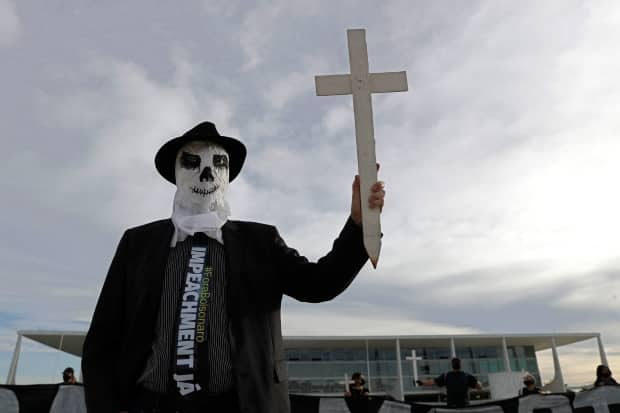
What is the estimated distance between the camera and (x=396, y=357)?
1352 inches

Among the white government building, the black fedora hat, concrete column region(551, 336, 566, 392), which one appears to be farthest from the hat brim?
concrete column region(551, 336, 566, 392)

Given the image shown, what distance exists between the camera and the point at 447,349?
118 ft

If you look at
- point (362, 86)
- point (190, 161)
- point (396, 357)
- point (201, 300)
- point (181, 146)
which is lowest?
point (201, 300)

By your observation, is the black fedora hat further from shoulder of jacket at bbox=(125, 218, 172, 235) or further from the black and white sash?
the black and white sash

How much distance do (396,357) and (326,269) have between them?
1323 inches

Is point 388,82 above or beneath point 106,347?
above

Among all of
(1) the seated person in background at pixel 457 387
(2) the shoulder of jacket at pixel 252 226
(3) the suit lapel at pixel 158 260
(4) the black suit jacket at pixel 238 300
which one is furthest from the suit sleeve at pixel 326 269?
(1) the seated person in background at pixel 457 387

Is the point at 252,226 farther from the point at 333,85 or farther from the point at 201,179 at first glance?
the point at 333,85

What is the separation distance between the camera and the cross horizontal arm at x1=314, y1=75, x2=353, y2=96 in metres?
3.06

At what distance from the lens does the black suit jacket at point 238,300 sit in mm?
2363

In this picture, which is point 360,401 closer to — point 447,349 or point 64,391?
point 64,391

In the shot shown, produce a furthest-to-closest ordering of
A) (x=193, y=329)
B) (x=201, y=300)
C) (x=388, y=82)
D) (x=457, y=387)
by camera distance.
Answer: (x=457, y=387) < (x=388, y=82) < (x=201, y=300) < (x=193, y=329)

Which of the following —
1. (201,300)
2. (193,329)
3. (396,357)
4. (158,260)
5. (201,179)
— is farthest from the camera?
(396,357)

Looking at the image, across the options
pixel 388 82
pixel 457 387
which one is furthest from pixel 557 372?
pixel 388 82
